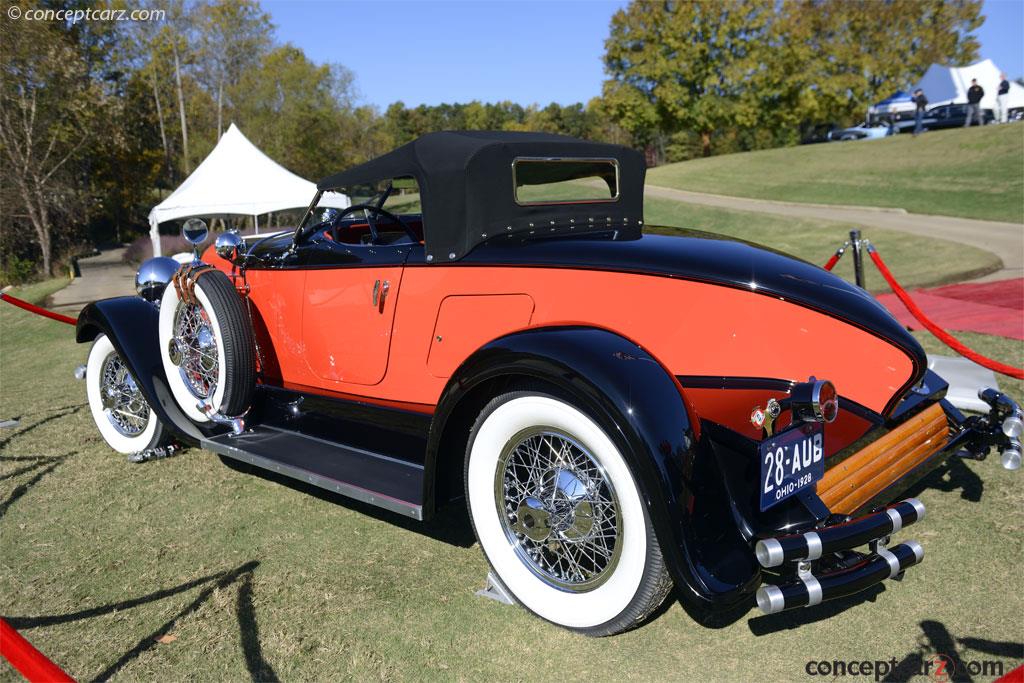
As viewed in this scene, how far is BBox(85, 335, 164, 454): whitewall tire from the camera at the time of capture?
4.71 metres

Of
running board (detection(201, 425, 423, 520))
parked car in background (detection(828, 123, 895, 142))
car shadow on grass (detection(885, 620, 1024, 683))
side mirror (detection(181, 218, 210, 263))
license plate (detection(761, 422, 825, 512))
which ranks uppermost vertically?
parked car in background (detection(828, 123, 895, 142))

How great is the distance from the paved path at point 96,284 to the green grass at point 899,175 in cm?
2001

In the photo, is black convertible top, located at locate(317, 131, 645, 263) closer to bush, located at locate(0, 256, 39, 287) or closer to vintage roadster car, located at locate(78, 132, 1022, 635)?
vintage roadster car, located at locate(78, 132, 1022, 635)

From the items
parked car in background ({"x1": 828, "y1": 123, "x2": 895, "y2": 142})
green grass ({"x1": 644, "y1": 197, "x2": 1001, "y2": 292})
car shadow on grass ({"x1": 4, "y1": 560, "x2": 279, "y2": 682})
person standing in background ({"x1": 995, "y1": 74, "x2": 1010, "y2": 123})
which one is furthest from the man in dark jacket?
car shadow on grass ({"x1": 4, "y1": 560, "x2": 279, "y2": 682})

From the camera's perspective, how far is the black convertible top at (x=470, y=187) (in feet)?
10.1

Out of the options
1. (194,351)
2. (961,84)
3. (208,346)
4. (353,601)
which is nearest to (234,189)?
(194,351)

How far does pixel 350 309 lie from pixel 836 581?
2348 millimetres

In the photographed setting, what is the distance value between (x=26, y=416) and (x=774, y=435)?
5979 mm

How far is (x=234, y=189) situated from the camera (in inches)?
649

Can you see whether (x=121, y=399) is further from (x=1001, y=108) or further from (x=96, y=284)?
(x=1001, y=108)

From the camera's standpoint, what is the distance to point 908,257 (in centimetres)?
1281

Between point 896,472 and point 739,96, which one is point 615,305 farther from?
point 739,96

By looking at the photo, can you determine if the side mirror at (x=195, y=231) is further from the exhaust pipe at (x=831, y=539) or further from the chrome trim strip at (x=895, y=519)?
the chrome trim strip at (x=895, y=519)

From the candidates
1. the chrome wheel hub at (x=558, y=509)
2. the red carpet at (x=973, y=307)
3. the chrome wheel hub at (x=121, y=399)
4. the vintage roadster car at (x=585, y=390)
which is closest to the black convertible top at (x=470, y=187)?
the vintage roadster car at (x=585, y=390)
